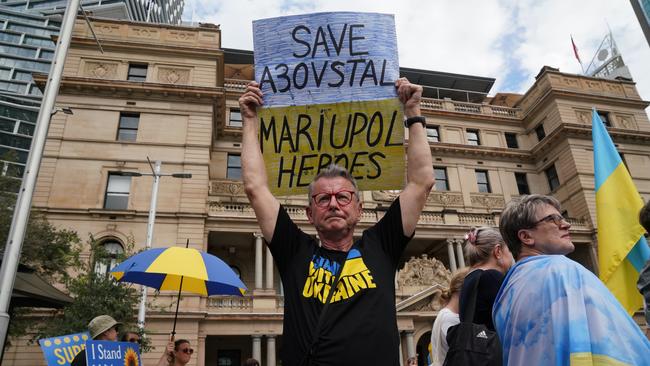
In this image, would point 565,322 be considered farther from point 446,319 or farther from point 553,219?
point 446,319

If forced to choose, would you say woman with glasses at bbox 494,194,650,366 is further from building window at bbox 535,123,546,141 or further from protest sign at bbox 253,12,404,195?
building window at bbox 535,123,546,141

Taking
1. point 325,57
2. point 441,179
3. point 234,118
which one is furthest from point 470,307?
point 441,179

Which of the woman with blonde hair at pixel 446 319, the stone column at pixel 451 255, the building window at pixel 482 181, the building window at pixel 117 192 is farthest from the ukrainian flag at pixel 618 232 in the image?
the building window at pixel 482 181

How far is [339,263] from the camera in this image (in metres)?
2.53

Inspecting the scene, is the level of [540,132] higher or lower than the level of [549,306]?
higher

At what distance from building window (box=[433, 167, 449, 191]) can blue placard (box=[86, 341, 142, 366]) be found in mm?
27781

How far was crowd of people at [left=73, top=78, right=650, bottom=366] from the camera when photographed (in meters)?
1.94

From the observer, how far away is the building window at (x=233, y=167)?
92.4 feet

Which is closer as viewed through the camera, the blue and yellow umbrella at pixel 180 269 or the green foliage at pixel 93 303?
the blue and yellow umbrella at pixel 180 269

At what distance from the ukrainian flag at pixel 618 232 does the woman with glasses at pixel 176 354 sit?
564cm

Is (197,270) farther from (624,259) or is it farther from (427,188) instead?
(624,259)

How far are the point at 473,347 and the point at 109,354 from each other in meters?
4.31

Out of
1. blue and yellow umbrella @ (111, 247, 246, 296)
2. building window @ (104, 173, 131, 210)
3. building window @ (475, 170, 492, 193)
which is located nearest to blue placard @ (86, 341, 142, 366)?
blue and yellow umbrella @ (111, 247, 246, 296)

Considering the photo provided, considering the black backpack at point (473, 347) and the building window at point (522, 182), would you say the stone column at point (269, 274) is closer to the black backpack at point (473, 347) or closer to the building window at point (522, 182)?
the building window at point (522, 182)
